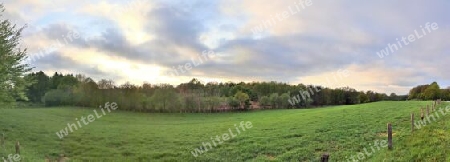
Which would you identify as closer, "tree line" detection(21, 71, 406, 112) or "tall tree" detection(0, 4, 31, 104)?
"tall tree" detection(0, 4, 31, 104)

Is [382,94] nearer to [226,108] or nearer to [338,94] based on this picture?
[338,94]

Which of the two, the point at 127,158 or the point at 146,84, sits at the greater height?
the point at 146,84

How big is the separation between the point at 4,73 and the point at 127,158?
12718mm

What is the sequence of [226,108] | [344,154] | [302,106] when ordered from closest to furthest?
1. [344,154]
2. [226,108]
3. [302,106]

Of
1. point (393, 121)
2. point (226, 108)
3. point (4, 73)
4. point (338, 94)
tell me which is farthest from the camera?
point (338, 94)

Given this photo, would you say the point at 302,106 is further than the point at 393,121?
Yes

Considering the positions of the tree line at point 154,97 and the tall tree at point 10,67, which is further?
the tree line at point 154,97

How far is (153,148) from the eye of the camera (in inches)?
1083

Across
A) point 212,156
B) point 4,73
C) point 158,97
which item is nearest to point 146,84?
point 158,97

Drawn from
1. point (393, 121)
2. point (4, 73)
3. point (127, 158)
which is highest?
point (4, 73)

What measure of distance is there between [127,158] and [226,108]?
8092cm

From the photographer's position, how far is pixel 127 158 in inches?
906

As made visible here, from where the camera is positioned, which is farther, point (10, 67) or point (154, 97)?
point (154, 97)

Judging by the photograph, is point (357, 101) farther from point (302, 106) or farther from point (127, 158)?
point (127, 158)
